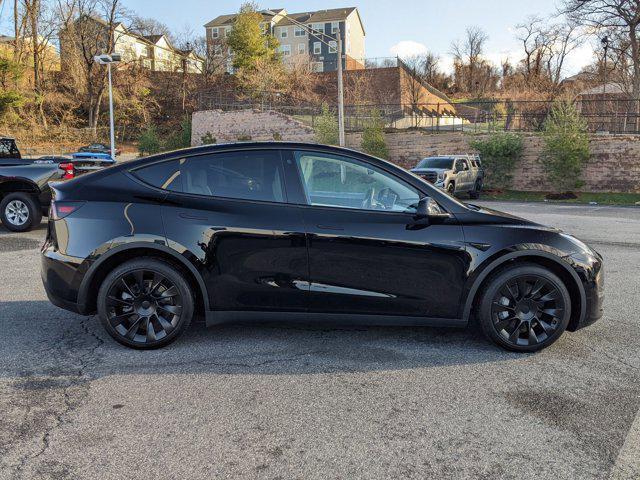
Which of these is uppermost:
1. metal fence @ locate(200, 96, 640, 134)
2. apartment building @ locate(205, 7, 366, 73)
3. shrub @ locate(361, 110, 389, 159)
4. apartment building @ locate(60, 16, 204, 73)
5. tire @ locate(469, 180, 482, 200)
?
apartment building @ locate(205, 7, 366, 73)

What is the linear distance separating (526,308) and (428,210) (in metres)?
1.13

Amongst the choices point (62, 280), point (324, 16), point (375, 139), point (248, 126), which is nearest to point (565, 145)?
point (375, 139)

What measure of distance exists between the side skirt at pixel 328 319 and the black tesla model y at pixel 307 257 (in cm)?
1

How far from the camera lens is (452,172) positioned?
2223cm

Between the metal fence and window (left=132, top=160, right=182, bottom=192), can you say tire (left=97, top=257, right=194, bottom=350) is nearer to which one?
window (left=132, top=160, right=182, bottom=192)

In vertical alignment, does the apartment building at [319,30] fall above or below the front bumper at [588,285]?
above

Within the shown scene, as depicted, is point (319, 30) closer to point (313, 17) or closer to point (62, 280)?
point (313, 17)

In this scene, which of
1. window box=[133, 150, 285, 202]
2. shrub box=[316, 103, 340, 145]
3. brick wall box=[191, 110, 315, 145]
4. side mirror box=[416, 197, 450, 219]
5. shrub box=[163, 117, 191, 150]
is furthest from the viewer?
shrub box=[163, 117, 191, 150]

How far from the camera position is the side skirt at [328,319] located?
4406 mm

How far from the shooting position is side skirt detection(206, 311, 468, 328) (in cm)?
441

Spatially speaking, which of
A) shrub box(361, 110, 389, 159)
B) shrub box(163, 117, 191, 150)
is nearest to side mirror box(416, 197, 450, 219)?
shrub box(361, 110, 389, 159)

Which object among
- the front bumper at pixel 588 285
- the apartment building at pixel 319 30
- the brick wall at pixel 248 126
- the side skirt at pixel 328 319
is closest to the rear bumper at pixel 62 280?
the side skirt at pixel 328 319

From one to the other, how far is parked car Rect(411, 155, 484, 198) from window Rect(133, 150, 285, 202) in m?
16.6

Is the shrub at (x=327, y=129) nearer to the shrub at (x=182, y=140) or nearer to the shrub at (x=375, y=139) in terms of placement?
the shrub at (x=375, y=139)
